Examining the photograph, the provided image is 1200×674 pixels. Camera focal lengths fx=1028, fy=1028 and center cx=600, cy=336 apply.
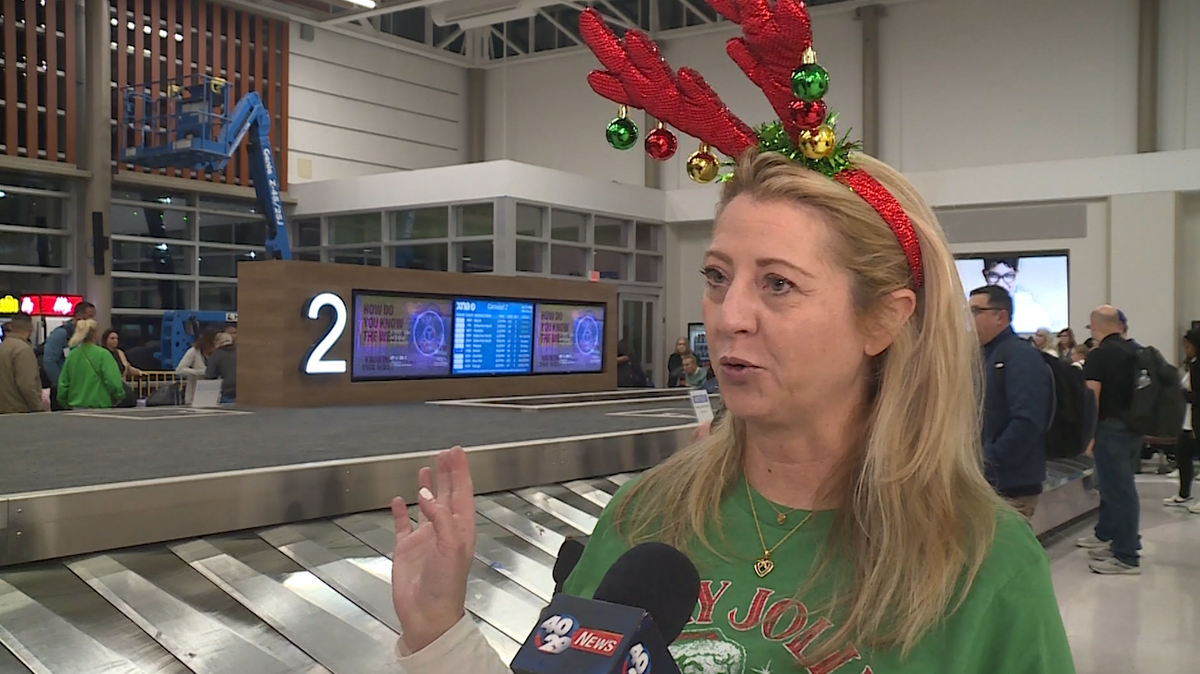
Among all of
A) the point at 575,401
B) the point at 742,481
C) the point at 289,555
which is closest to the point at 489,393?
the point at 575,401

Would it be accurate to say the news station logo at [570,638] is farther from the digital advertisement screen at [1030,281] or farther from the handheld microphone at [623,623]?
the digital advertisement screen at [1030,281]

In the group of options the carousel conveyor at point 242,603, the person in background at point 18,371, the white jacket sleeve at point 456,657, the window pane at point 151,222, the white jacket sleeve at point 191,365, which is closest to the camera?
the white jacket sleeve at point 456,657

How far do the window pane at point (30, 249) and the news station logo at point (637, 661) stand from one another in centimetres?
1729

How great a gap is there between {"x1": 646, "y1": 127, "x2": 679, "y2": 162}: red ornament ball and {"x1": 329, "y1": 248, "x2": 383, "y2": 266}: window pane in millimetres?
16583

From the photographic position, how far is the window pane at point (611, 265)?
61.6ft

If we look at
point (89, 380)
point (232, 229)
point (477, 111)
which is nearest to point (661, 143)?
point (89, 380)

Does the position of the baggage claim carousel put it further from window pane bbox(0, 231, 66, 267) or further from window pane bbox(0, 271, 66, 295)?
window pane bbox(0, 231, 66, 267)

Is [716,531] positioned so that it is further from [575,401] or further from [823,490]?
[575,401]

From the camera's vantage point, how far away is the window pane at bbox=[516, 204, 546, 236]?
1666 centimetres

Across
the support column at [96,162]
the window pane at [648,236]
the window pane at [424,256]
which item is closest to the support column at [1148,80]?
the window pane at [648,236]

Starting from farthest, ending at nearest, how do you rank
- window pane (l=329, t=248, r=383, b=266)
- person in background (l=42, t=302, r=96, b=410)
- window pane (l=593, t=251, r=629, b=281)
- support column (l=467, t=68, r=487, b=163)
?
support column (l=467, t=68, r=487, b=163), window pane (l=593, t=251, r=629, b=281), window pane (l=329, t=248, r=383, b=266), person in background (l=42, t=302, r=96, b=410)

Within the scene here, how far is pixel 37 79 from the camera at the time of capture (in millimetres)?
15922

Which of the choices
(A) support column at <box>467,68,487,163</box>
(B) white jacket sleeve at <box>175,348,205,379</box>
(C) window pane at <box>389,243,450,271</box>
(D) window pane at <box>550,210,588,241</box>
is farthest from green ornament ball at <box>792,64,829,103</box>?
(A) support column at <box>467,68,487,163</box>

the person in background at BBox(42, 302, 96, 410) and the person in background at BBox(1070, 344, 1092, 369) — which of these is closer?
the person in background at BBox(42, 302, 96, 410)
